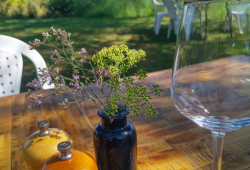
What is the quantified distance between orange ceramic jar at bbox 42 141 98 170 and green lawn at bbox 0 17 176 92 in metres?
3.17

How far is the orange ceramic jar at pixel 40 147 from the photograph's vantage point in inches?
20.9

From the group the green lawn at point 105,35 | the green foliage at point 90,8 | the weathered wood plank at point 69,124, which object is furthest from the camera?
the green foliage at point 90,8

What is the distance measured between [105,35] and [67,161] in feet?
17.4

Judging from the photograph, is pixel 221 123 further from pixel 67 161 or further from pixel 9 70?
pixel 9 70

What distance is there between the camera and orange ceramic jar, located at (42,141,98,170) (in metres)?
0.45


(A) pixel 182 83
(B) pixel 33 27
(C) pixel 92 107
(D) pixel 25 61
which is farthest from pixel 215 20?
(B) pixel 33 27

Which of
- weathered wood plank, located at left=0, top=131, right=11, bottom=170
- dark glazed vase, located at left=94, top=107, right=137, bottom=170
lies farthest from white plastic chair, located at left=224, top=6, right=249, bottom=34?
weathered wood plank, located at left=0, top=131, right=11, bottom=170

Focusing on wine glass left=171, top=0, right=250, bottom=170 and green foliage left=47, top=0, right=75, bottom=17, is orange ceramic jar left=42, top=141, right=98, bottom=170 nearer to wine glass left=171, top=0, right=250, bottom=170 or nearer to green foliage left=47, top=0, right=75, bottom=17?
wine glass left=171, top=0, right=250, bottom=170

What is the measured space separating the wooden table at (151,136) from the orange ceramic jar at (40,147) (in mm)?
55

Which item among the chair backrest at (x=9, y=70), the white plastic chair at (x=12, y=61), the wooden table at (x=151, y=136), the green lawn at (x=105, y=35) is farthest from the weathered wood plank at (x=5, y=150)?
the green lawn at (x=105, y=35)

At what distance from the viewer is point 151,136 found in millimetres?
685

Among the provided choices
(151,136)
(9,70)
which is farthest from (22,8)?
(151,136)

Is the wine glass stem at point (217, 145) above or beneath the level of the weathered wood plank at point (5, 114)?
above

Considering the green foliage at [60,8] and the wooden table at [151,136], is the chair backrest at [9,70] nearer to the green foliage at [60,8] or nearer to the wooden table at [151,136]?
the wooden table at [151,136]
